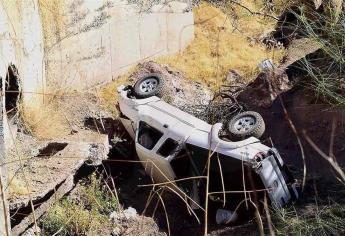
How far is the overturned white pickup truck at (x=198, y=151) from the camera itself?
33.4 feet

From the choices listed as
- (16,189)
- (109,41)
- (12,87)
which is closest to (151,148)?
(12,87)

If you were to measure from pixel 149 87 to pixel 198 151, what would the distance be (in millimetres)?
2559

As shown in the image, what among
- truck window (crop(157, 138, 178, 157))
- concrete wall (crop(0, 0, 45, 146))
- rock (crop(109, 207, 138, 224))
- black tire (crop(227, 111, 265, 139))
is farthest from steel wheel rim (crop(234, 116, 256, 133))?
concrete wall (crop(0, 0, 45, 146))

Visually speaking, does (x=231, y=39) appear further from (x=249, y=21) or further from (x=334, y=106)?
(x=334, y=106)

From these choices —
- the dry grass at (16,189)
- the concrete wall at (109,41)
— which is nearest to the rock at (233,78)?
the concrete wall at (109,41)

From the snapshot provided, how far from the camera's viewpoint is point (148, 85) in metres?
12.9

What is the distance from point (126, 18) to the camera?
50.3 feet

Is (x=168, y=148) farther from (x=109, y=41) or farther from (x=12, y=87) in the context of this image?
(x=109, y=41)

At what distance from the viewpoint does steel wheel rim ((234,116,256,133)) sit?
448 inches

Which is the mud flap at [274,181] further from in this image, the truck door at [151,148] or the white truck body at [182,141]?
the truck door at [151,148]

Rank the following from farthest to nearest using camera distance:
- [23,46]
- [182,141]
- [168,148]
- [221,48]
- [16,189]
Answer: [221,48]
[23,46]
[168,148]
[182,141]
[16,189]

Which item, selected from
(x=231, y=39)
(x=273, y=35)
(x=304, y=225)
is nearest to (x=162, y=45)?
(x=231, y=39)

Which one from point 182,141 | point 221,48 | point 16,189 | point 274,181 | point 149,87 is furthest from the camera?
point 221,48

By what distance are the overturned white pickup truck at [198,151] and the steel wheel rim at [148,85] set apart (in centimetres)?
9
